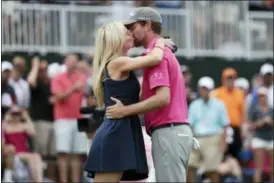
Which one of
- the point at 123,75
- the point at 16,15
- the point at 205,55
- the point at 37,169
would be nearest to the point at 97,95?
the point at 123,75

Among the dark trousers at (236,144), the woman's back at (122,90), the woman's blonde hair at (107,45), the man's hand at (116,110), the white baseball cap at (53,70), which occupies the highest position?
the woman's blonde hair at (107,45)

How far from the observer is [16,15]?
60.1 feet

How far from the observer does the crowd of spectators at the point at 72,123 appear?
15273 mm

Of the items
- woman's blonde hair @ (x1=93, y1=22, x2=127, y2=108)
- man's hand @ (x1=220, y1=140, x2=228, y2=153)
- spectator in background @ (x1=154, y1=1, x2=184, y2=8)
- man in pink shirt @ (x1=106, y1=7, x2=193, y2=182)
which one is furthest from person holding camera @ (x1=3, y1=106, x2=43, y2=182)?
man in pink shirt @ (x1=106, y1=7, x2=193, y2=182)

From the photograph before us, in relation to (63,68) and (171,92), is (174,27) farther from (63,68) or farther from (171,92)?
(171,92)

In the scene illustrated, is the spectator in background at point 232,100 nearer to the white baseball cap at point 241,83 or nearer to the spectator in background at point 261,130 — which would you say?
the spectator in background at point 261,130

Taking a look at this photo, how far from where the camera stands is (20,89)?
51.3 feet

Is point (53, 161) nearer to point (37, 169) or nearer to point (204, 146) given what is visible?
point (37, 169)

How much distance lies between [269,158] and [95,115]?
6709 millimetres

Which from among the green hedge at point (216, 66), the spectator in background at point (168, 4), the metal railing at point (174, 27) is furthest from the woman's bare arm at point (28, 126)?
the spectator in background at point (168, 4)

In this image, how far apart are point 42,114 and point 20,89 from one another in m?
0.72

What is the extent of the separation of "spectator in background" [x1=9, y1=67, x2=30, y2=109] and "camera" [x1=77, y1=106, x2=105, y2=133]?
4.44m

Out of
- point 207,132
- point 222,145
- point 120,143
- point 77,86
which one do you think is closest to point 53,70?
point 77,86

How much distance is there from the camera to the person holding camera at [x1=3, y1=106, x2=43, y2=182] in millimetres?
15112
